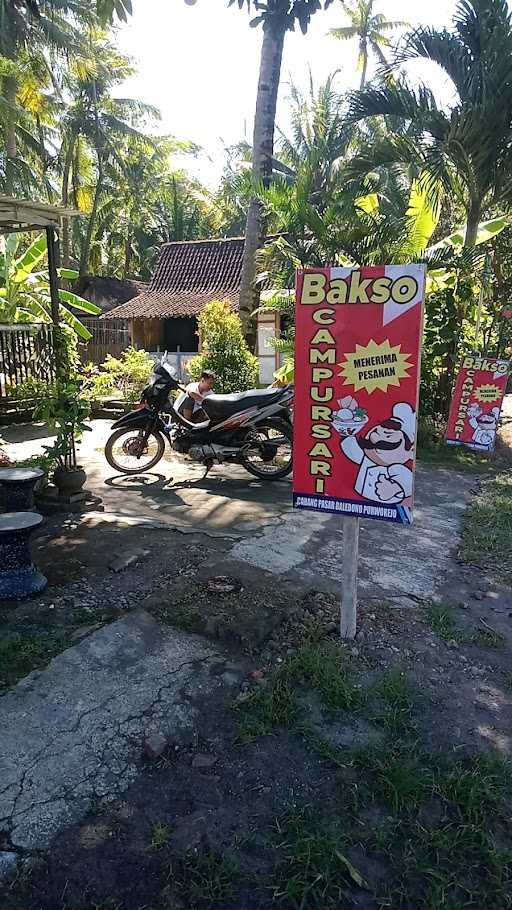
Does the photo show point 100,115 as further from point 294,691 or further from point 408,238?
point 294,691

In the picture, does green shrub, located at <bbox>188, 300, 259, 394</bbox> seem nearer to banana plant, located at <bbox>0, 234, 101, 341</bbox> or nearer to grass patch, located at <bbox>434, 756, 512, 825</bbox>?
banana plant, located at <bbox>0, 234, 101, 341</bbox>

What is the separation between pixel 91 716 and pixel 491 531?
3.77 metres

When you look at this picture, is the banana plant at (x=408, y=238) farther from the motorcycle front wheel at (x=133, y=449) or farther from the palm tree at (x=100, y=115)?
the palm tree at (x=100, y=115)

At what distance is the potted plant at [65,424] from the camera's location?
212 inches

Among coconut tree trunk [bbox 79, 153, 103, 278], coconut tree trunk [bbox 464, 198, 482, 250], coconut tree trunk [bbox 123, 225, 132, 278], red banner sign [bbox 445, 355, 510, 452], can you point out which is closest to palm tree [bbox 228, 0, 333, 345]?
coconut tree trunk [bbox 464, 198, 482, 250]

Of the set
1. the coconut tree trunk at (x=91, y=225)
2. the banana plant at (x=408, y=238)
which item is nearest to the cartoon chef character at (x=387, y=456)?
the banana plant at (x=408, y=238)

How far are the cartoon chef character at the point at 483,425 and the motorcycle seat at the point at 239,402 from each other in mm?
2784

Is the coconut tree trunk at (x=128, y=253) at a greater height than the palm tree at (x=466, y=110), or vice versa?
the coconut tree trunk at (x=128, y=253)

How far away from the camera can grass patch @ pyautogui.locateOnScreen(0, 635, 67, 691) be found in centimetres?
289

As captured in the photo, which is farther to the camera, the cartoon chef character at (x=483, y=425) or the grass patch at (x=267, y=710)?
the cartoon chef character at (x=483, y=425)

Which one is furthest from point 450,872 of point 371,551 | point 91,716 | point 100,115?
point 100,115

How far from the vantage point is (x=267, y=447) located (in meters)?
6.81

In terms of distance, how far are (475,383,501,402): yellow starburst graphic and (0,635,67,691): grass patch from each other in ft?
20.4

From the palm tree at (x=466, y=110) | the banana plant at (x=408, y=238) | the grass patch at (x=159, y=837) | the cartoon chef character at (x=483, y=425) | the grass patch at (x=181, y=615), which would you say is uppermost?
the palm tree at (x=466, y=110)
